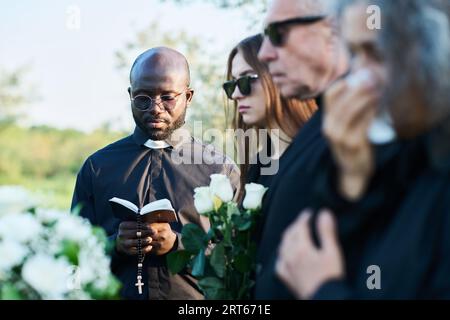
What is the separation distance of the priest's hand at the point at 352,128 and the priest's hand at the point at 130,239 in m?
2.51

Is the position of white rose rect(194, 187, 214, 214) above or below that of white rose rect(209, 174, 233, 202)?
below

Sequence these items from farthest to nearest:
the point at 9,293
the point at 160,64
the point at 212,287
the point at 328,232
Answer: the point at 160,64 < the point at 212,287 < the point at 9,293 < the point at 328,232

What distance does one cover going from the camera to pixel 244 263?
2934 mm

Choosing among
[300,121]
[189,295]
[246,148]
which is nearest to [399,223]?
[300,121]

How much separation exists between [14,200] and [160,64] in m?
2.72

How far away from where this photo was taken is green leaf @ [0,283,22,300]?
7.04 feet

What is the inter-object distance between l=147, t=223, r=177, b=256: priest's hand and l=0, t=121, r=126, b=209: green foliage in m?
20.1

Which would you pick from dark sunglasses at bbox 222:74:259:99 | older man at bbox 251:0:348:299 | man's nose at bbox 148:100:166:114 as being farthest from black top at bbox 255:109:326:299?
man's nose at bbox 148:100:166:114

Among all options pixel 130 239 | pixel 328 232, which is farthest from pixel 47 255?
pixel 130 239

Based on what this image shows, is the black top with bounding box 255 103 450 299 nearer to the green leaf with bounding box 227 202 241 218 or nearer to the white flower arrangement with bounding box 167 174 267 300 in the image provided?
the white flower arrangement with bounding box 167 174 267 300

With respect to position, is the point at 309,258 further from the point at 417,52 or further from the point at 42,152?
the point at 42,152

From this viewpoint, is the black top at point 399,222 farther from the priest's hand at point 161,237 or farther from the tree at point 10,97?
the tree at point 10,97

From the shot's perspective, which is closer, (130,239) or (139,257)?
(130,239)

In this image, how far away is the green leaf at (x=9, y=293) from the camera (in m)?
2.14
